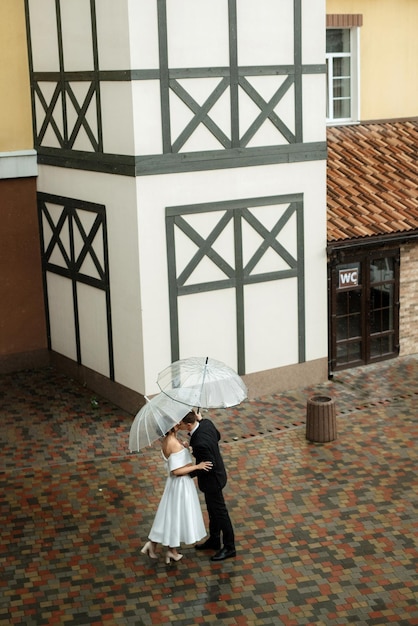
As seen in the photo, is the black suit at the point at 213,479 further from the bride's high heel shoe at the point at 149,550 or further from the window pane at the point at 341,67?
the window pane at the point at 341,67

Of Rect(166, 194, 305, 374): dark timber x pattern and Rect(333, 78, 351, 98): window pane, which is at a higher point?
Rect(333, 78, 351, 98): window pane

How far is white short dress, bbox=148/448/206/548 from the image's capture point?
10320 mm

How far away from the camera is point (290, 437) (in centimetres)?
1405

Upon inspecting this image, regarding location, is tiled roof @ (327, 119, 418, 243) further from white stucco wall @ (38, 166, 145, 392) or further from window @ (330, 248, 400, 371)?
white stucco wall @ (38, 166, 145, 392)

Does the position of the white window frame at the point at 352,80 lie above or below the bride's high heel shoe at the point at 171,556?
above

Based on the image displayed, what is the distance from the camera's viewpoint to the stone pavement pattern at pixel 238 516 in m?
9.80

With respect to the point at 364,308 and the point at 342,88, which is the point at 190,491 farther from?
the point at 342,88

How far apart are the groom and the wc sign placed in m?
6.47

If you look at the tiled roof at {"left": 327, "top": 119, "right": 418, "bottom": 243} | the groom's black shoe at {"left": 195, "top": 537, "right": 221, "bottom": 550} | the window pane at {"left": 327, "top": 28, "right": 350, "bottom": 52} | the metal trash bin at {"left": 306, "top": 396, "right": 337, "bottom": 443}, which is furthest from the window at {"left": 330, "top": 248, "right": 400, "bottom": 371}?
the groom's black shoe at {"left": 195, "top": 537, "right": 221, "bottom": 550}

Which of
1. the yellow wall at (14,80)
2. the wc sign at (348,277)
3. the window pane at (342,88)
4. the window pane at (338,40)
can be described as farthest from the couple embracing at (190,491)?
the window pane at (338,40)

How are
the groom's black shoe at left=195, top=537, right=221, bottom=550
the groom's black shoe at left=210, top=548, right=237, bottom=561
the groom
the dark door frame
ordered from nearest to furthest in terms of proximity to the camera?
the groom, the groom's black shoe at left=210, top=548, right=237, bottom=561, the groom's black shoe at left=195, top=537, right=221, bottom=550, the dark door frame

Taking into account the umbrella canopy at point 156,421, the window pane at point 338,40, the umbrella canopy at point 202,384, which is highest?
the window pane at point 338,40

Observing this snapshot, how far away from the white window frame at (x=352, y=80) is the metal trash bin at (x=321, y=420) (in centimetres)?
700

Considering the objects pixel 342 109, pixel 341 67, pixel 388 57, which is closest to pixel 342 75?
pixel 341 67
